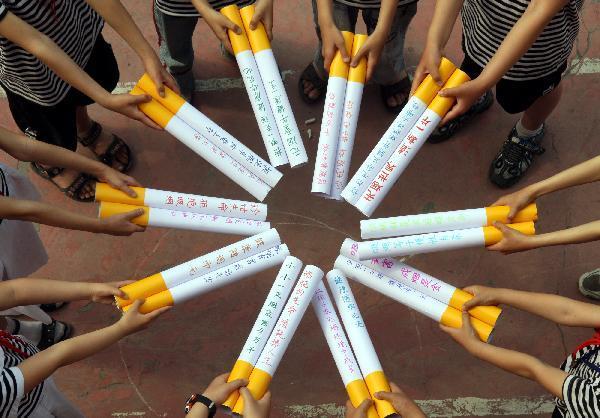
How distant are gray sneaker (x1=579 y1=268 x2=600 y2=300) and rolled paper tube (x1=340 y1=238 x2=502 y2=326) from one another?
1.11 meters

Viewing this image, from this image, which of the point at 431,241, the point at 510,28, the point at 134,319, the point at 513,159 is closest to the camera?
the point at 134,319

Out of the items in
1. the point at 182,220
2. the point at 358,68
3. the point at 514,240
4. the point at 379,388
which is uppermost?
the point at 358,68

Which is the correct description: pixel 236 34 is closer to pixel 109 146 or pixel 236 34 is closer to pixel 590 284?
pixel 109 146

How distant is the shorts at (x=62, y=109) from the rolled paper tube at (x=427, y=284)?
68.9 inches

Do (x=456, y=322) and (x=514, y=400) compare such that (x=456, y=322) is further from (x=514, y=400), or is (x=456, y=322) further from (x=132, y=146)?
(x=132, y=146)

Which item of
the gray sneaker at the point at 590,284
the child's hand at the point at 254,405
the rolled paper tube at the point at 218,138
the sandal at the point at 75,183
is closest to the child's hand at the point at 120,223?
the rolled paper tube at the point at 218,138

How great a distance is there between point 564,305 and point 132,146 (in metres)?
2.96

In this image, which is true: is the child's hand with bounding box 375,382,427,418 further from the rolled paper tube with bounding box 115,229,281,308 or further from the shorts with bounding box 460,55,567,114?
the shorts with bounding box 460,55,567,114

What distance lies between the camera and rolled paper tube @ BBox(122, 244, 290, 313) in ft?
9.53

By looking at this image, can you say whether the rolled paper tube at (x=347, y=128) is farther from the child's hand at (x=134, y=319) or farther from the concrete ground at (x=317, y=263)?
the child's hand at (x=134, y=319)

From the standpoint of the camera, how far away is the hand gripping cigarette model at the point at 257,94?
10.3ft

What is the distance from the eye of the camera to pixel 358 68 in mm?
3191

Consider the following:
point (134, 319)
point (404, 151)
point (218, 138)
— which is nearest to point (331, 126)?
point (404, 151)

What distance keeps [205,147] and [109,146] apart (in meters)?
1.36
